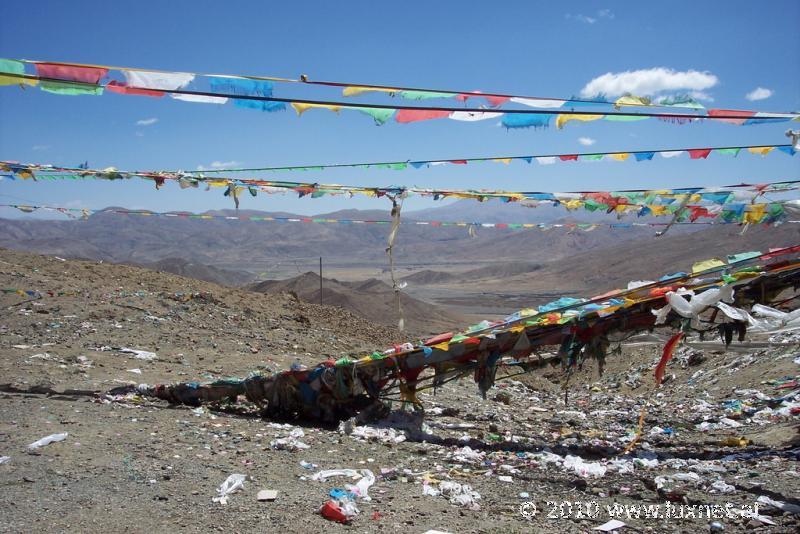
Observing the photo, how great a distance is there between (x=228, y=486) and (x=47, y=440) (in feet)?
5.17

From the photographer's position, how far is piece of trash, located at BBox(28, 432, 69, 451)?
4.36 metres

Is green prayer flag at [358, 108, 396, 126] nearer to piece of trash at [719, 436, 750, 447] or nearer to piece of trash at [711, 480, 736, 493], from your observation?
piece of trash at [711, 480, 736, 493]

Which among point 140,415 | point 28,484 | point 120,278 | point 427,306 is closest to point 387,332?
point 120,278

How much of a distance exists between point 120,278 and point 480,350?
1060 centimetres

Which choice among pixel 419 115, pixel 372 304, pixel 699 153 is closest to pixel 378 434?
pixel 419 115

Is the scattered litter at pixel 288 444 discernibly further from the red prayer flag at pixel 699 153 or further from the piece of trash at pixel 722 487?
the red prayer flag at pixel 699 153

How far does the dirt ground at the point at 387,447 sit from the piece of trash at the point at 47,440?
70mm

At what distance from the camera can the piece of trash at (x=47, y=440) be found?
4364 millimetres

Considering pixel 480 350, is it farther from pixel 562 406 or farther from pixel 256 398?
pixel 562 406

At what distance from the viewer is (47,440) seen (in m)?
4.46

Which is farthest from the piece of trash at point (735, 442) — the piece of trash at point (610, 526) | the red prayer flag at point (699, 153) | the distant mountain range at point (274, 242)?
the distant mountain range at point (274, 242)

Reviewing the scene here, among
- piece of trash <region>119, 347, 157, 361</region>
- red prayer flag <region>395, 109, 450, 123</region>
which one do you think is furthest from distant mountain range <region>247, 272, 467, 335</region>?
red prayer flag <region>395, 109, 450, 123</region>

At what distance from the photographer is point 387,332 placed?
15.1 m

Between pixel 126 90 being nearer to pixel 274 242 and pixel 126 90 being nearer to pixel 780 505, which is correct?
pixel 780 505
